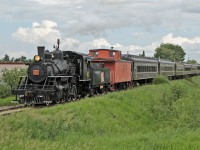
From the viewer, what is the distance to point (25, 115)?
15.0 metres

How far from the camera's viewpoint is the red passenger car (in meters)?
31.9

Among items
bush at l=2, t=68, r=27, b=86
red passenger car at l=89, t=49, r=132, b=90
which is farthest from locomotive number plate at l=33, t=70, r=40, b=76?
bush at l=2, t=68, r=27, b=86

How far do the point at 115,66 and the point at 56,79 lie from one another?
11.3m

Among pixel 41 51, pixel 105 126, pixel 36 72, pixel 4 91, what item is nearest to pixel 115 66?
pixel 4 91

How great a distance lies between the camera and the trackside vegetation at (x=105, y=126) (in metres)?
12.4

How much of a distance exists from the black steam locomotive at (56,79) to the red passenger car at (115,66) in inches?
212

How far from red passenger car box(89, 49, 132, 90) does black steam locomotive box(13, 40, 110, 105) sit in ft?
17.7

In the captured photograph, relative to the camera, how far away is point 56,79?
2169cm

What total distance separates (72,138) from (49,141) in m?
1.09

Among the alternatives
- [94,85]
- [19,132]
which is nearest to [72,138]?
[19,132]

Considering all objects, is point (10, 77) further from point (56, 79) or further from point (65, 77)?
point (56, 79)

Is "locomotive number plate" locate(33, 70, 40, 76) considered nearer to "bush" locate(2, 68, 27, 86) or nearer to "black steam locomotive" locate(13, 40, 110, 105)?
"black steam locomotive" locate(13, 40, 110, 105)

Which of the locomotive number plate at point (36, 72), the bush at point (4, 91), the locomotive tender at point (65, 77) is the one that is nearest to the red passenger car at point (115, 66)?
the locomotive tender at point (65, 77)

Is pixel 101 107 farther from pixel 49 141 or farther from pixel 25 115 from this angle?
pixel 49 141
